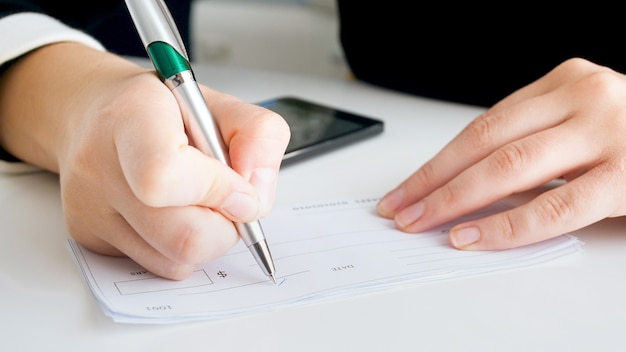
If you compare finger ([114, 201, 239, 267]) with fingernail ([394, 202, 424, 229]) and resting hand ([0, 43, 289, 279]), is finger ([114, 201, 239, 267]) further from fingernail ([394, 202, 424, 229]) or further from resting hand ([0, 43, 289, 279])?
fingernail ([394, 202, 424, 229])

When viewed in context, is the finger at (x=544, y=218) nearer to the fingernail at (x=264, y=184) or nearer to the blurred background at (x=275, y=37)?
the fingernail at (x=264, y=184)

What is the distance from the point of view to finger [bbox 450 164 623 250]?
1.52 ft

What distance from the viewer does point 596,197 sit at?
47cm

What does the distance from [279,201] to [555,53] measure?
442 millimetres

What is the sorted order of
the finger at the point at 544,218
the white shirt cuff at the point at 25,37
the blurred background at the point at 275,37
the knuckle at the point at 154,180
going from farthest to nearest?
the blurred background at the point at 275,37 < the white shirt cuff at the point at 25,37 < the finger at the point at 544,218 < the knuckle at the point at 154,180

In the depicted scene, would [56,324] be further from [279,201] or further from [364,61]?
[364,61]

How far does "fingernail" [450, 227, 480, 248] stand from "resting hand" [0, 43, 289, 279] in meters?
0.14

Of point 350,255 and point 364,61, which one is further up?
point 350,255

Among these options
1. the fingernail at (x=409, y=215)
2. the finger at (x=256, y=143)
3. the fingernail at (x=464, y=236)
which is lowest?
the fingernail at (x=409, y=215)

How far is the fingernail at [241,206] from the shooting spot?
1.24ft

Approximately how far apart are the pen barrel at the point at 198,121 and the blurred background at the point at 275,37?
1099 millimetres

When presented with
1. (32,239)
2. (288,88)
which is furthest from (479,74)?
(32,239)

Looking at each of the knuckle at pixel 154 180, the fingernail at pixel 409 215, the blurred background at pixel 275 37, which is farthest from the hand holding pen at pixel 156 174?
the blurred background at pixel 275 37

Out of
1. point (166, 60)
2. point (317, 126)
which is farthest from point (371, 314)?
point (317, 126)
